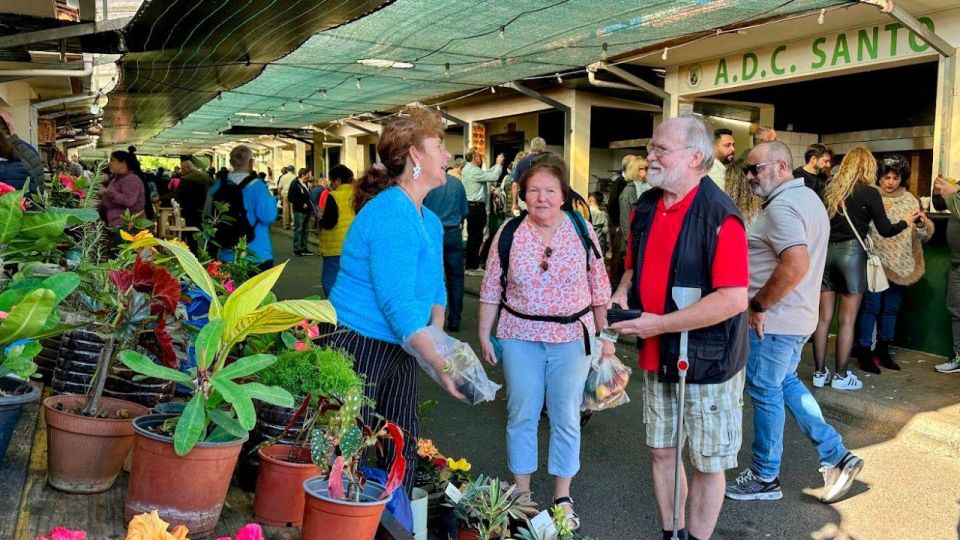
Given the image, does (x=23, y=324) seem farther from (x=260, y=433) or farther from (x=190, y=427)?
(x=260, y=433)

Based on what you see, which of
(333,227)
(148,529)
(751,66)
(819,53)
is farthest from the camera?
(751,66)

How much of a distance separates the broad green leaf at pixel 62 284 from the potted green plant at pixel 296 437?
50cm

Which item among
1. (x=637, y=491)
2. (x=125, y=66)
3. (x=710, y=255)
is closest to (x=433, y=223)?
(x=710, y=255)

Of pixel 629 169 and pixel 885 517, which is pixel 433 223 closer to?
pixel 885 517

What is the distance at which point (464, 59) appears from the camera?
10234mm

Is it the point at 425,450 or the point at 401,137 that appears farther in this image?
the point at 425,450

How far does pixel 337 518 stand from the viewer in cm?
170

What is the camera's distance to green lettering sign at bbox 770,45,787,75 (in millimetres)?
10469

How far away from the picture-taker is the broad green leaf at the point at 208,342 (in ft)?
5.57

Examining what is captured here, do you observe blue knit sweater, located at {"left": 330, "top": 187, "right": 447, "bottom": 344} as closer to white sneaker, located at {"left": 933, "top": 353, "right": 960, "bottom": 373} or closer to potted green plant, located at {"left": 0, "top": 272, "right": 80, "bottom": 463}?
potted green plant, located at {"left": 0, "top": 272, "right": 80, "bottom": 463}

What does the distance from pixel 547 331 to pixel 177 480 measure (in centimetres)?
241

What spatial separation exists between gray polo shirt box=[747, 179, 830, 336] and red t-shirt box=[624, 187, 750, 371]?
1.08 metres

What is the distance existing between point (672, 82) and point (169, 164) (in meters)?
61.7

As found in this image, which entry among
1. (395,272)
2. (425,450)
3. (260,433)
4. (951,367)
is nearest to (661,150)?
(395,272)
